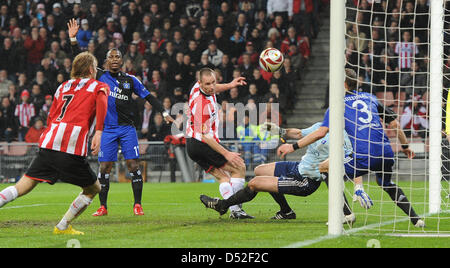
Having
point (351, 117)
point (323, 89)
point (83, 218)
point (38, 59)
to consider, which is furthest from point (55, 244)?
point (38, 59)

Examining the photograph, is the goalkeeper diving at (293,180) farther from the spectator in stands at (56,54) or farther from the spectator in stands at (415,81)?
the spectator in stands at (56,54)

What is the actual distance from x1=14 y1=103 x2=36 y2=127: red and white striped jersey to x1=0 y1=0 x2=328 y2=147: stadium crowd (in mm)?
29

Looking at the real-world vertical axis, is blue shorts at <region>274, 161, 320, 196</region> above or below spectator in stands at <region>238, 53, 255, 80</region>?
below

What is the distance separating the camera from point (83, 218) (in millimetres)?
9773

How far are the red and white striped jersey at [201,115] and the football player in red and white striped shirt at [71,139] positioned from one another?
85.5 inches

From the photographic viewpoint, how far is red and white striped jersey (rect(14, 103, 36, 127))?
68.8 feet

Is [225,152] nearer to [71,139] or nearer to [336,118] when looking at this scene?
[336,118]

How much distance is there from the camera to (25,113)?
2105cm

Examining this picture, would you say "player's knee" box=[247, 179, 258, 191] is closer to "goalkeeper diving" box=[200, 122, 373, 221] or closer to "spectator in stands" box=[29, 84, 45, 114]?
"goalkeeper diving" box=[200, 122, 373, 221]

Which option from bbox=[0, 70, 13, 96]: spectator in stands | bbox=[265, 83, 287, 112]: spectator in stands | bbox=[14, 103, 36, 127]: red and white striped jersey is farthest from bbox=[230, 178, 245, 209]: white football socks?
bbox=[0, 70, 13, 96]: spectator in stands

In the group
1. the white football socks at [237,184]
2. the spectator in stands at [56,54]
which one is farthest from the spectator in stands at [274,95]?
the white football socks at [237,184]

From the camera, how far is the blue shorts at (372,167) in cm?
844

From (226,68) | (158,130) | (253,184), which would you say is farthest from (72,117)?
(226,68)

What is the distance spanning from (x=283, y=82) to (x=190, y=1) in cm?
527
